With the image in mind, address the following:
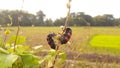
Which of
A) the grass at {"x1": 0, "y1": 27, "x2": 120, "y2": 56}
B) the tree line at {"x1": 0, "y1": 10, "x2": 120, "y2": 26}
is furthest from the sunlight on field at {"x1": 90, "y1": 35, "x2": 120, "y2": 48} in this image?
the tree line at {"x1": 0, "y1": 10, "x2": 120, "y2": 26}

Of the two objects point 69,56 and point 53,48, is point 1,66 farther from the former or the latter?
point 69,56

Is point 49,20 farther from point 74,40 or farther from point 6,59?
point 74,40

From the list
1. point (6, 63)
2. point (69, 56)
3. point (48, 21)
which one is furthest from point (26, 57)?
point (69, 56)

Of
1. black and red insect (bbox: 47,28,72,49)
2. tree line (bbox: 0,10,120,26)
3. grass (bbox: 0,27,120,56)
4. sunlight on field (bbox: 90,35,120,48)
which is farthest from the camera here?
sunlight on field (bbox: 90,35,120,48)

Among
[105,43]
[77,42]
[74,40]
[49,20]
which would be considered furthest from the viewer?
[105,43]

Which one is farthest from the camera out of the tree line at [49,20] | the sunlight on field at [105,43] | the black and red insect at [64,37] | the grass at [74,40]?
the sunlight on field at [105,43]

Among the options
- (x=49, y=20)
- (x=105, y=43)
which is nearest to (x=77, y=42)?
(x=49, y=20)

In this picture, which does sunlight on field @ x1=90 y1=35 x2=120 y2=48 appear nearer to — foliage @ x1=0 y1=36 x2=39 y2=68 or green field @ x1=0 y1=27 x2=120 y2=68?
green field @ x1=0 y1=27 x2=120 y2=68

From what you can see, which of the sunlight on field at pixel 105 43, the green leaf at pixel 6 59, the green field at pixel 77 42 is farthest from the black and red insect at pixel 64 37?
the sunlight on field at pixel 105 43

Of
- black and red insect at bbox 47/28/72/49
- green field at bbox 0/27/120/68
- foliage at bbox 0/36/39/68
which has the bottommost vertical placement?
green field at bbox 0/27/120/68

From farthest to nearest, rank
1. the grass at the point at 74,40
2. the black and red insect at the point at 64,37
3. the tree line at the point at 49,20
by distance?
the grass at the point at 74,40 < the tree line at the point at 49,20 < the black and red insect at the point at 64,37

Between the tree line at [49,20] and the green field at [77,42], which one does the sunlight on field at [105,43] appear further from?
the tree line at [49,20]
